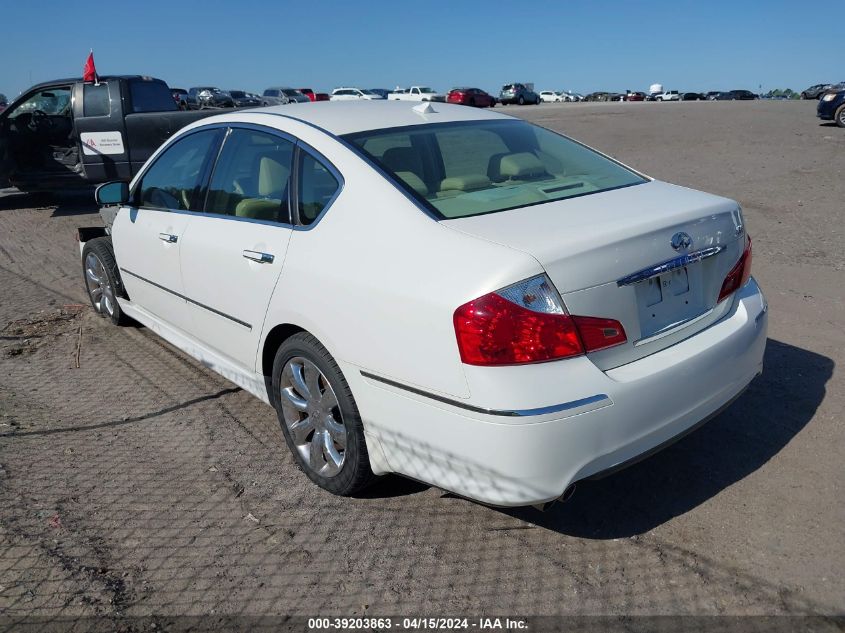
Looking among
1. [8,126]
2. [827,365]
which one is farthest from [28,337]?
[8,126]

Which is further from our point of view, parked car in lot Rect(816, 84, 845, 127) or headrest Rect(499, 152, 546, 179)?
parked car in lot Rect(816, 84, 845, 127)

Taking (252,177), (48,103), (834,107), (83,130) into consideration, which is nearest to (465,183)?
(252,177)

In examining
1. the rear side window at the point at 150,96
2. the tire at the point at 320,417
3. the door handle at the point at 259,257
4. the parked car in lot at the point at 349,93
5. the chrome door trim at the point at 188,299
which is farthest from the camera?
the parked car in lot at the point at 349,93

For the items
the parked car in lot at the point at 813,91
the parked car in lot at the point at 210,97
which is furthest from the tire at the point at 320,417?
the parked car in lot at the point at 813,91

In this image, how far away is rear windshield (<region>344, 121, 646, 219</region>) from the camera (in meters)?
3.14

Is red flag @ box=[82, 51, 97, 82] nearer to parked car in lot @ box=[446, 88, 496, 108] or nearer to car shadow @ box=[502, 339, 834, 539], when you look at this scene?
car shadow @ box=[502, 339, 834, 539]

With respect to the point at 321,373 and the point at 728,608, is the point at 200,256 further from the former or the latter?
the point at 728,608

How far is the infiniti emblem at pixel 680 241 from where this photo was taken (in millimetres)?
2861

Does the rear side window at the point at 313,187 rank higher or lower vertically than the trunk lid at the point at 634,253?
higher

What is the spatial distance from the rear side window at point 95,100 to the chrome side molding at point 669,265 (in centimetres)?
990

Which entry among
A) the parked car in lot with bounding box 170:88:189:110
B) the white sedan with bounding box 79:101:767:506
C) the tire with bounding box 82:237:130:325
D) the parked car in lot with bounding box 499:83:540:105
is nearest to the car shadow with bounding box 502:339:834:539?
the white sedan with bounding box 79:101:767:506

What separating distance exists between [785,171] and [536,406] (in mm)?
11263

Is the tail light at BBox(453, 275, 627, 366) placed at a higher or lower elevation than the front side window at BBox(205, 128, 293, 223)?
lower

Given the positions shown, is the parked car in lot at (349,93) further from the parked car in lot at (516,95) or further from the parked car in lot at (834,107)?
the parked car in lot at (834,107)
